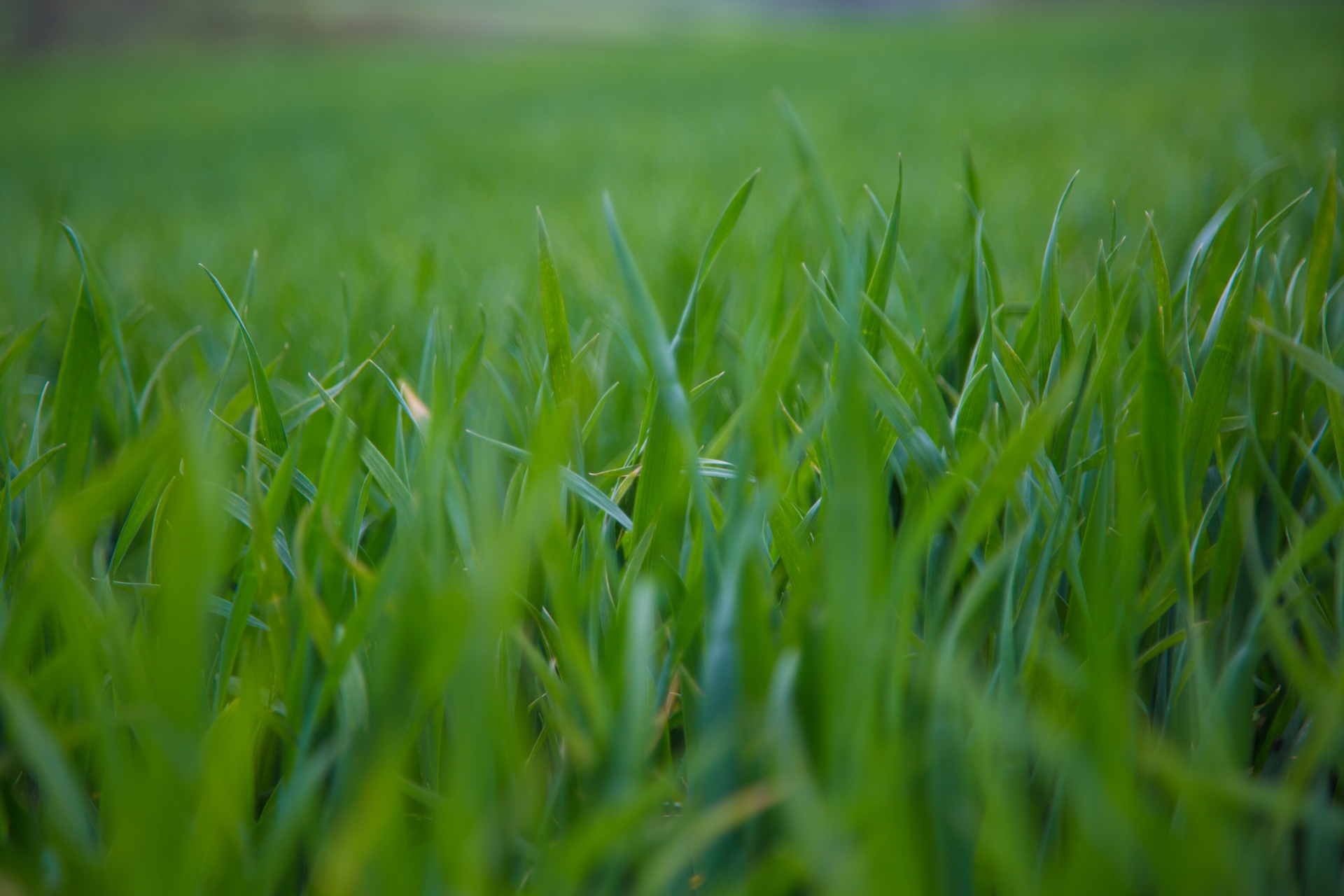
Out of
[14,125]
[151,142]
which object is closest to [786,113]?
[151,142]

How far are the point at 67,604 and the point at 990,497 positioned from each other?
0.28 m

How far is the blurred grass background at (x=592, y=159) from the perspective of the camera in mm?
925

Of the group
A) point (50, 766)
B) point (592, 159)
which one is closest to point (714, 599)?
point (50, 766)

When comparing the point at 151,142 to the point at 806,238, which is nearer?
the point at 806,238

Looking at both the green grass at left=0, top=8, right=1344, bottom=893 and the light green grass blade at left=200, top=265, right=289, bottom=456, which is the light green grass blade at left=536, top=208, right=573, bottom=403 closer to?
the green grass at left=0, top=8, right=1344, bottom=893

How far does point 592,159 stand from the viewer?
2059 millimetres

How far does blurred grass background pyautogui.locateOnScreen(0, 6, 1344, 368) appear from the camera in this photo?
36.4 inches

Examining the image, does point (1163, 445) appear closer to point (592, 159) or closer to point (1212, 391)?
point (1212, 391)

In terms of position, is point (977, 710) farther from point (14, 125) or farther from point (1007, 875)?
point (14, 125)

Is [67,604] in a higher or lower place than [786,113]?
lower

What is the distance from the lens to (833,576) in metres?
0.20

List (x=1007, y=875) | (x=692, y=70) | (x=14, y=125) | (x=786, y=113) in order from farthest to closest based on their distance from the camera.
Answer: (x=692, y=70)
(x=14, y=125)
(x=786, y=113)
(x=1007, y=875)

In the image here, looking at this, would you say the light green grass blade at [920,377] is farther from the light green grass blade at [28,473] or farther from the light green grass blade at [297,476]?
the light green grass blade at [28,473]

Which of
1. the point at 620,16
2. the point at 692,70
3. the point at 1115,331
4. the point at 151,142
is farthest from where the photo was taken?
the point at 620,16
